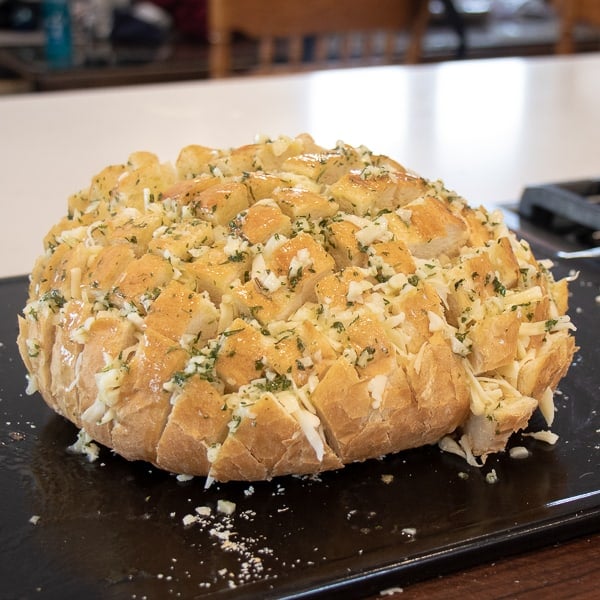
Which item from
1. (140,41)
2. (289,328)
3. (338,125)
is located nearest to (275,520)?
(289,328)

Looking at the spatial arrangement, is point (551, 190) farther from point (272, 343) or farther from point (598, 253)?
point (272, 343)

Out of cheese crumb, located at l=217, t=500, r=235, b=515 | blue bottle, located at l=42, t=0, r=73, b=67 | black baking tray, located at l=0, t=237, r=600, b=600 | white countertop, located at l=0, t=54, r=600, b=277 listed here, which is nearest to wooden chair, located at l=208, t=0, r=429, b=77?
white countertop, located at l=0, t=54, r=600, b=277

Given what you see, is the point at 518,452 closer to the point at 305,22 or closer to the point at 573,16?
the point at 305,22

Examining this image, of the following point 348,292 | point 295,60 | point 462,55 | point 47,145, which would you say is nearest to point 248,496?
point 348,292

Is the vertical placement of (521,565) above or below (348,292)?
below

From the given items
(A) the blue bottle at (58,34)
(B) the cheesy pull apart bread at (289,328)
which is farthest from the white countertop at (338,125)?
(A) the blue bottle at (58,34)
